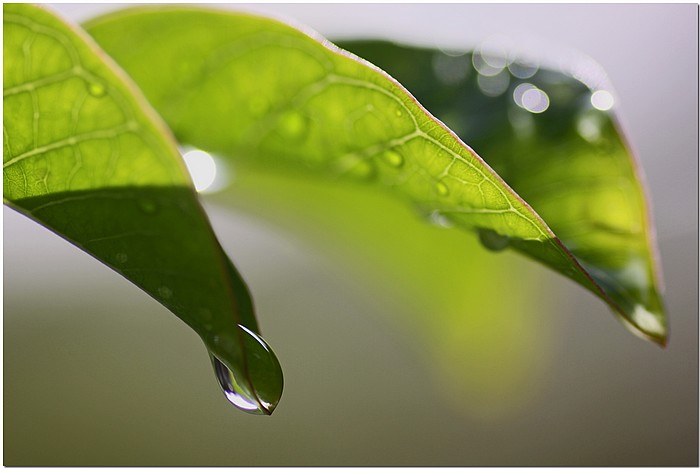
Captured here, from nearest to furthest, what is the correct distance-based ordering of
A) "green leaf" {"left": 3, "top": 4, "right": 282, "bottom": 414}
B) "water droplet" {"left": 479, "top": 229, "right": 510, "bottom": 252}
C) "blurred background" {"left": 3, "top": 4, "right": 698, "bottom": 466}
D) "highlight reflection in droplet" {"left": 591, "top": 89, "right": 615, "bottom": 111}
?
"green leaf" {"left": 3, "top": 4, "right": 282, "bottom": 414}
"water droplet" {"left": 479, "top": 229, "right": 510, "bottom": 252}
"highlight reflection in droplet" {"left": 591, "top": 89, "right": 615, "bottom": 111}
"blurred background" {"left": 3, "top": 4, "right": 698, "bottom": 466}

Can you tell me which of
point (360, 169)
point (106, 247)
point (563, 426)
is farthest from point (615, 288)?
point (563, 426)

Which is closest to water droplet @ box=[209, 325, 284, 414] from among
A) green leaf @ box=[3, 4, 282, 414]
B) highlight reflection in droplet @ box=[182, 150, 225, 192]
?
green leaf @ box=[3, 4, 282, 414]

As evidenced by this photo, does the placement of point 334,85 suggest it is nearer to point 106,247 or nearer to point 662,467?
point 106,247

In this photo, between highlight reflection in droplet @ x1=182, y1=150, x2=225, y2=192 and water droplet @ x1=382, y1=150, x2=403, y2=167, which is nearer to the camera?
water droplet @ x1=382, y1=150, x2=403, y2=167

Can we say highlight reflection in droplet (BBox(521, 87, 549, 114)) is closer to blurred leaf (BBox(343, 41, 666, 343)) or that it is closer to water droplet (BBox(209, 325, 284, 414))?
blurred leaf (BBox(343, 41, 666, 343))

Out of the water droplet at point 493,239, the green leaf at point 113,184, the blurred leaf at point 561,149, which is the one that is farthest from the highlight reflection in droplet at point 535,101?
the green leaf at point 113,184

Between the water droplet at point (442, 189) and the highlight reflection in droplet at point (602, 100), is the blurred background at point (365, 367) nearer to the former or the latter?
the highlight reflection in droplet at point (602, 100)

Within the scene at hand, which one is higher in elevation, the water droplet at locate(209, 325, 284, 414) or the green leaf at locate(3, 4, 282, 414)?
the green leaf at locate(3, 4, 282, 414)
